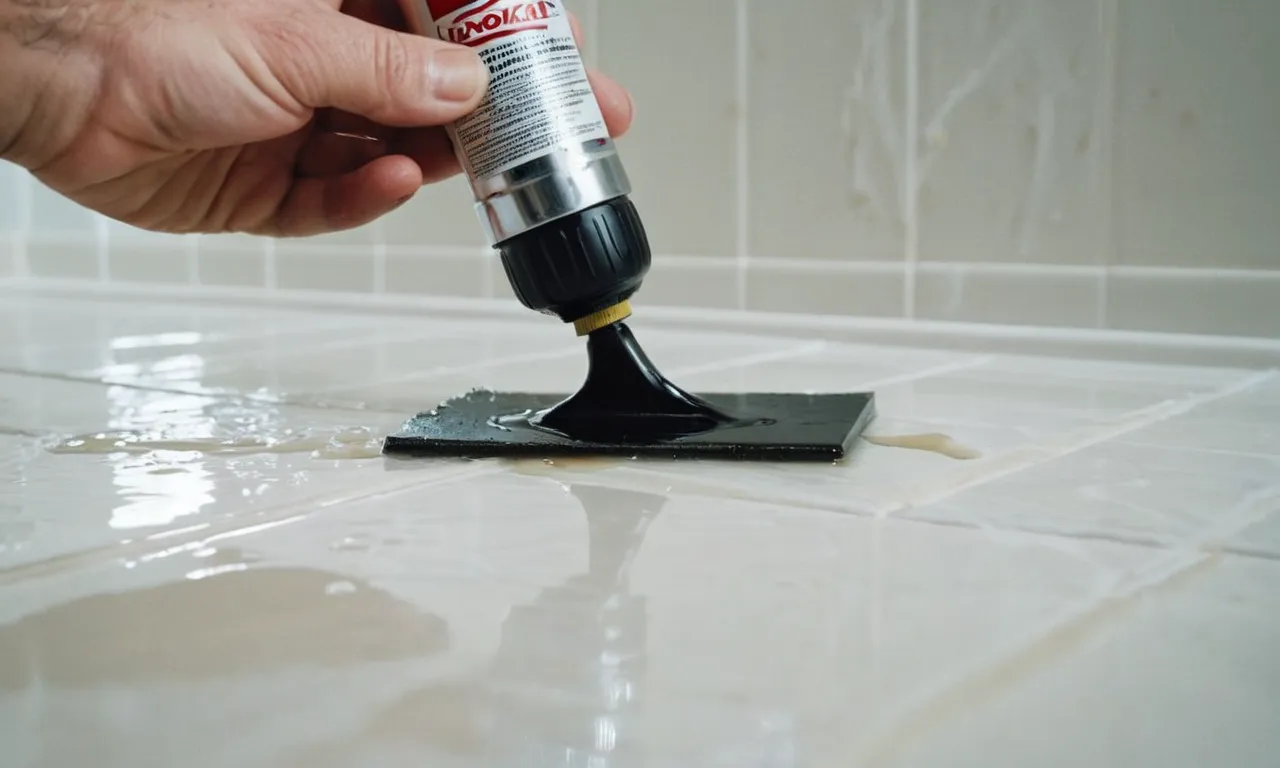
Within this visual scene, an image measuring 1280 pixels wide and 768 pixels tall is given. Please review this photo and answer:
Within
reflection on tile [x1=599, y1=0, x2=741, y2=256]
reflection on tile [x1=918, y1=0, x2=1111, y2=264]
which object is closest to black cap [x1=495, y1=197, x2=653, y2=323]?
reflection on tile [x1=918, y1=0, x2=1111, y2=264]

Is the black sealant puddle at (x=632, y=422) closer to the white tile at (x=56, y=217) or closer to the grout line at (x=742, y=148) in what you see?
the grout line at (x=742, y=148)

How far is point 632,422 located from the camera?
714 mm

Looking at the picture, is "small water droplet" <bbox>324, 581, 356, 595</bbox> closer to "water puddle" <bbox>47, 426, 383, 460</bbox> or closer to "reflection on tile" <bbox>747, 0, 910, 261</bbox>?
"water puddle" <bbox>47, 426, 383, 460</bbox>

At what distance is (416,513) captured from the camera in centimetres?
54

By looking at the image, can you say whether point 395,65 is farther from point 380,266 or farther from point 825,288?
point 380,266

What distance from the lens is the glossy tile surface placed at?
12.2 inches

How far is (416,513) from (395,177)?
1.18 ft

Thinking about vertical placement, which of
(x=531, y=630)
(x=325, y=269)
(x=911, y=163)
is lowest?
(x=531, y=630)

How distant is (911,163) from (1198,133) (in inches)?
10.0

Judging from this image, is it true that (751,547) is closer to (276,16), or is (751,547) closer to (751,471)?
(751,471)

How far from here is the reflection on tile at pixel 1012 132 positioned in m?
1.06

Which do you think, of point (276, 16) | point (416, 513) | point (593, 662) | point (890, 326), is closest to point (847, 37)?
point (890, 326)

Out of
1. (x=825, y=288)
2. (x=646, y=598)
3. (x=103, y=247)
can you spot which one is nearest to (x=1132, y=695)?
(x=646, y=598)

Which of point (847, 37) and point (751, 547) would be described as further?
point (847, 37)
